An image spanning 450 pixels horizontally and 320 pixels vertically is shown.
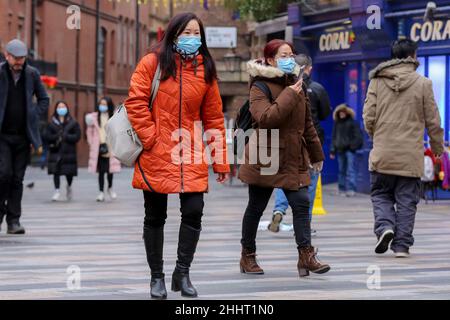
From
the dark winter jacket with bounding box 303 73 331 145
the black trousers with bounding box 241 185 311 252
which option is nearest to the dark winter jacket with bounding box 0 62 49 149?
the dark winter jacket with bounding box 303 73 331 145

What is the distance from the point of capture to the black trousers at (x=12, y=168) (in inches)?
537

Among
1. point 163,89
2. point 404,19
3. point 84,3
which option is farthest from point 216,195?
point 84,3

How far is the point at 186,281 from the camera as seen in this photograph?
8820mm

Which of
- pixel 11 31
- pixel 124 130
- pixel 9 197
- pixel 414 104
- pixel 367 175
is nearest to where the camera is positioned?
pixel 124 130

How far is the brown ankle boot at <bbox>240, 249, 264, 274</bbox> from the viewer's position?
10.4m

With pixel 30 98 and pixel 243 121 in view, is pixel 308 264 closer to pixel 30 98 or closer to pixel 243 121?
pixel 243 121

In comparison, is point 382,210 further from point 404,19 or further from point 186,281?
point 404,19

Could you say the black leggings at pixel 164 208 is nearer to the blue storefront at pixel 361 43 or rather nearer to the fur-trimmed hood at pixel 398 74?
the fur-trimmed hood at pixel 398 74

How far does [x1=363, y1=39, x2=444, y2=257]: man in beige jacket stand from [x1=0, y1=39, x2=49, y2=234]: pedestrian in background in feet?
11.6

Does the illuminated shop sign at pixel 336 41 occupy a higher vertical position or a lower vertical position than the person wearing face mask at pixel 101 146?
higher

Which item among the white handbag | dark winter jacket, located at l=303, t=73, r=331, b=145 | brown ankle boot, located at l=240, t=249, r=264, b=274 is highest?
dark winter jacket, located at l=303, t=73, r=331, b=145

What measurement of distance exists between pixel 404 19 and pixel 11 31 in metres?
25.9

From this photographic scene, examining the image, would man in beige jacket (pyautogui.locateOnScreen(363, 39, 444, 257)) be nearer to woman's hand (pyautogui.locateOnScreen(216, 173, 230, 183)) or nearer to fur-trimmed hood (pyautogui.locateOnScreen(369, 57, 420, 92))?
fur-trimmed hood (pyautogui.locateOnScreen(369, 57, 420, 92))

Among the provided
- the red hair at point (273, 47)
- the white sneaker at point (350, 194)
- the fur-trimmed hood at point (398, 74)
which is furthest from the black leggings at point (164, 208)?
the white sneaker at point (350, 194)
